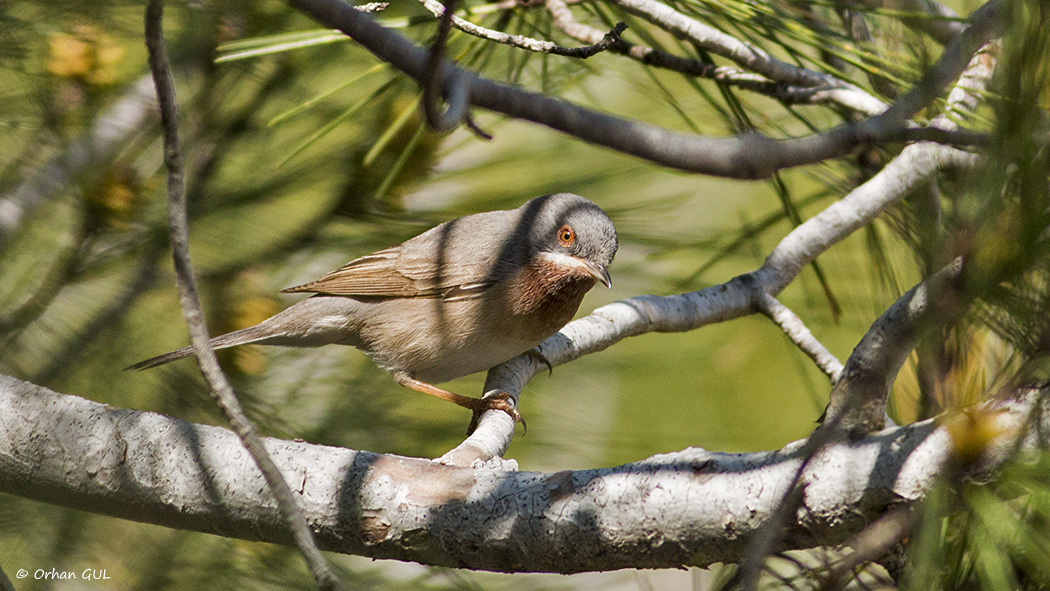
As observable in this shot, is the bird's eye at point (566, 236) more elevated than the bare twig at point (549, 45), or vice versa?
the bird's eye at point (566, 236)

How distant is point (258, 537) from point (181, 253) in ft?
2.92

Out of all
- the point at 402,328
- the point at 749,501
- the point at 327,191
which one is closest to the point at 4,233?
the point at 327,191

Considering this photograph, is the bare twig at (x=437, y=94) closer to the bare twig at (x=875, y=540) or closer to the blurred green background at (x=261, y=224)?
the bare twig at (x=875, y=540)

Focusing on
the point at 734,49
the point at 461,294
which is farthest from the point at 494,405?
the point at 734,49

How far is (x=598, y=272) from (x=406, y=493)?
5.74 feet

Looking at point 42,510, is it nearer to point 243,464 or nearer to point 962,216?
point 243,464

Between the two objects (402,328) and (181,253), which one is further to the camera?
(402,328)

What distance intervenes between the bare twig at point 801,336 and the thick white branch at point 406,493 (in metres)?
1.34

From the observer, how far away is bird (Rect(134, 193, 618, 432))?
3.29 metres

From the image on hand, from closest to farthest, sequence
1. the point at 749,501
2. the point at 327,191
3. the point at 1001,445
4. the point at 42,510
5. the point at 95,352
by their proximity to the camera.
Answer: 1. the point at 1001,445
2. the point at 749,501
3. the point at 42,510
4. the point at 95,352
5. the point at 327,191

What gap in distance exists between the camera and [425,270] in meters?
3.57

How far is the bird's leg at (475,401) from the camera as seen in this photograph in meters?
2.98

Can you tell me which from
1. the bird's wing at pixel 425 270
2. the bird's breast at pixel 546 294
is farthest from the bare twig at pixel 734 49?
the bird's wing at pixel 425 270

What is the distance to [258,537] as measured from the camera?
71.7 inches
